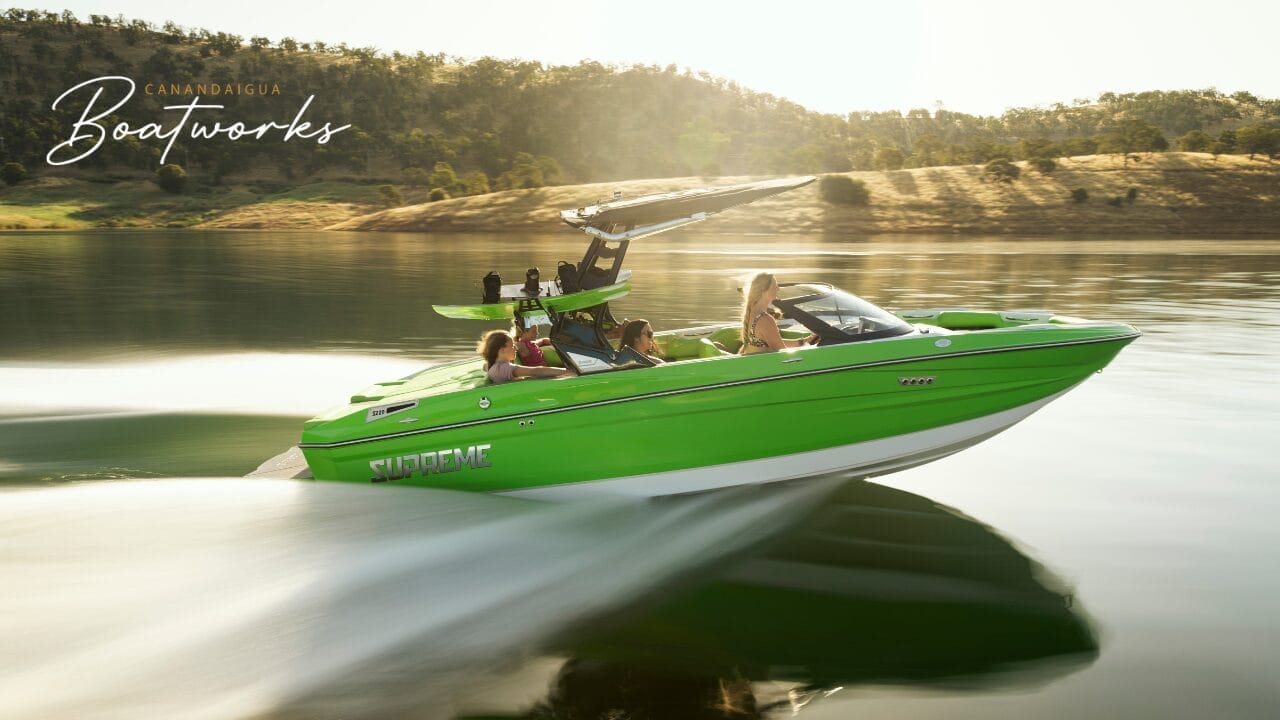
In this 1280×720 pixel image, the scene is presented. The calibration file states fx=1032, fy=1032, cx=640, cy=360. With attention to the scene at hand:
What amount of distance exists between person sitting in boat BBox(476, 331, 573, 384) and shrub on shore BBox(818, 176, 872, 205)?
53970 millimetres

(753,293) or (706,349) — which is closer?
(753,293)

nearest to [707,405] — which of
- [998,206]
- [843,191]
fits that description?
[998,206]

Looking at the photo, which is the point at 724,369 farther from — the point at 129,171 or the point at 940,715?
the point at 129,171

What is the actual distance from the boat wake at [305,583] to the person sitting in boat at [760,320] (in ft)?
4.58

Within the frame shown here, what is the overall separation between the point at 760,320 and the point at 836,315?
0.60 m

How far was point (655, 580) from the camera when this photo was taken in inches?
286

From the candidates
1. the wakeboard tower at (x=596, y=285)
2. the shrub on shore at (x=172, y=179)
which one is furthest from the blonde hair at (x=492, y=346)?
the shrub on shore at (x=172, y=179)

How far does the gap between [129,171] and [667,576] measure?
389 ft

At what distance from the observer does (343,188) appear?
102m

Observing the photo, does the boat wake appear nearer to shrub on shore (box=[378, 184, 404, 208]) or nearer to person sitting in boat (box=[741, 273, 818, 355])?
person sitting in boat (box=[741, 273, 818, 355])

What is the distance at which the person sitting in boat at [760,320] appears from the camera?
8.19 metres

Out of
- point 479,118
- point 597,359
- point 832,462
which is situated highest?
point 479,118

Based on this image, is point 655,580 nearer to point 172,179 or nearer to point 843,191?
point 843,191

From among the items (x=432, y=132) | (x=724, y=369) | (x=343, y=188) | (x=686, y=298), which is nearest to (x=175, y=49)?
(x=432, y=132)
